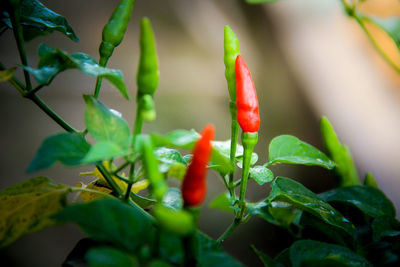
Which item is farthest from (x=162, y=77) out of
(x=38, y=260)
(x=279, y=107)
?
(x=38, y=260)

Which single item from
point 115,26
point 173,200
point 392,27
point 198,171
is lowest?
point 173,200

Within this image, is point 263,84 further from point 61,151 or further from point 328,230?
point 61,151

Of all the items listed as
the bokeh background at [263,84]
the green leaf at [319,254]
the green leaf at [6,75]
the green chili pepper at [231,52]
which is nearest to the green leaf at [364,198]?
the green leaf at [319,254]

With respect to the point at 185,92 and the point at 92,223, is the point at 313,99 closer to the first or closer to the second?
the point at 185,92

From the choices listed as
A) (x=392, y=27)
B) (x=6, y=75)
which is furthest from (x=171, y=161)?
(x=392, y=27)

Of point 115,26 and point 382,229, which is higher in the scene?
point 115,26
